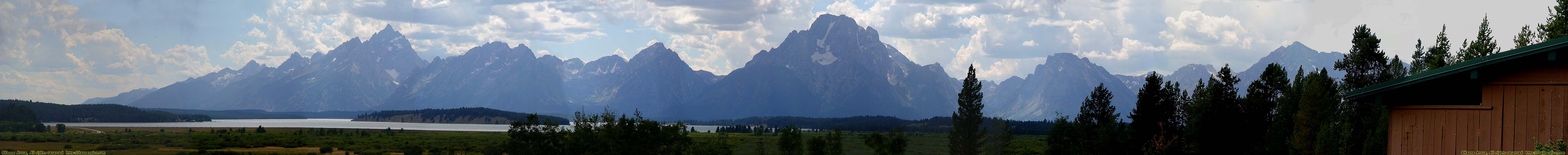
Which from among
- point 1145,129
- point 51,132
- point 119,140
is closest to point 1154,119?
point 1145,129

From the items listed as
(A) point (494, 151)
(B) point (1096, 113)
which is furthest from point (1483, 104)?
(A) point (494, 151)

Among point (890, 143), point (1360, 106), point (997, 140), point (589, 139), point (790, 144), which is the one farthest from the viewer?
point (997, 140)

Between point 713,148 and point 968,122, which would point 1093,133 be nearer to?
point 968,122

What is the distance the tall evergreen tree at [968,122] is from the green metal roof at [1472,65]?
56754 millimetres

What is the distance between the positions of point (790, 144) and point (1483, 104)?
58231 mm

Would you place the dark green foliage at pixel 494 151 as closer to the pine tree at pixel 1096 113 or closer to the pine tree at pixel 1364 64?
the pine tree at pixel 1096 113

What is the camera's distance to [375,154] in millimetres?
128500

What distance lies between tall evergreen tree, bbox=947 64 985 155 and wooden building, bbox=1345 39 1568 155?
5671 centimetres

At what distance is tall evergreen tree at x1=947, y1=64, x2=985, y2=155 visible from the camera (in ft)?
256

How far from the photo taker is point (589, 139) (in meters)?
70.9

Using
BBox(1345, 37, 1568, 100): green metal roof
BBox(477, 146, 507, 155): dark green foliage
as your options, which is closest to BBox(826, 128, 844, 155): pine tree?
BBox(477, 146, 507, 155): dark green foliage

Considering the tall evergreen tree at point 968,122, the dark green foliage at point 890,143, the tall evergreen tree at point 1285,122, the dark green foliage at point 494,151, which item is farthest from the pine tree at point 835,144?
the tall evergreen tree at point 1285,122

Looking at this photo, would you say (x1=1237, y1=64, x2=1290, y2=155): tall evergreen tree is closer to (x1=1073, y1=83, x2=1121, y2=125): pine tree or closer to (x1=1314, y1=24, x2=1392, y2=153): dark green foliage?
(x1=1314, y1=24, x2=1392, y2=153): dark green foliage

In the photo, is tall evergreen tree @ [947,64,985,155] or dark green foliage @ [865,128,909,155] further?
dark green foliage @ [865,128,909,155]
